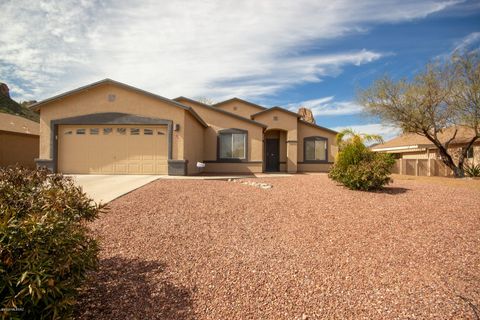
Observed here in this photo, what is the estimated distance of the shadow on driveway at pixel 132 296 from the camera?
2.94m

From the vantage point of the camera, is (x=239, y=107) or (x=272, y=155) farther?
(x=239, y=107)

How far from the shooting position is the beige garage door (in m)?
13.3

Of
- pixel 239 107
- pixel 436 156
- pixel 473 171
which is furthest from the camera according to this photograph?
pixel 239 107

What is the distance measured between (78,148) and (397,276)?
14370 mm

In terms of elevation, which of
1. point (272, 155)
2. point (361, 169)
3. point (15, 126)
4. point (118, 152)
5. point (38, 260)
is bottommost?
point (38, 260)

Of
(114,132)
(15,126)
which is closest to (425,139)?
(114,132)

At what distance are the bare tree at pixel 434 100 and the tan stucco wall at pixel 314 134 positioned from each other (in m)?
3.32

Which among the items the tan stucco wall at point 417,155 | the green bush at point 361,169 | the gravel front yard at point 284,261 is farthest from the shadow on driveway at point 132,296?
the tan stucco wall at point 417,155

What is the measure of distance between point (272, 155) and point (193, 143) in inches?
303

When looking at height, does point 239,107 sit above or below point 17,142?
above

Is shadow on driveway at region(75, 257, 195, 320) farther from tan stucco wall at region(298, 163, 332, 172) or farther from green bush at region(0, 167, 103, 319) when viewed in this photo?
tan stucco wall at region(298, 163, 332, 172)

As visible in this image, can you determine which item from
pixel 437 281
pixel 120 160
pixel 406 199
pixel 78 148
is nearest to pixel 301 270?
pixel 437 281

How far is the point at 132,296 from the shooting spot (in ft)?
10.6

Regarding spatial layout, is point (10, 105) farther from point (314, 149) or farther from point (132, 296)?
point (132, 296)
